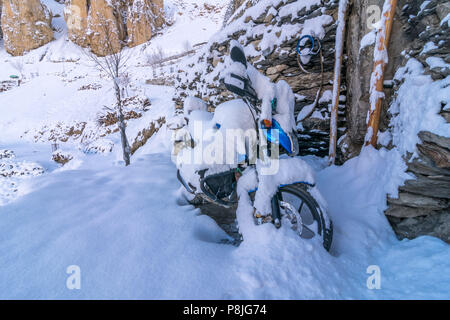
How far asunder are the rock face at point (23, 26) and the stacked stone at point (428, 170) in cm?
5290

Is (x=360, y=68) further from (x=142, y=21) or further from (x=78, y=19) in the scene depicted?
(x=78, y=19)

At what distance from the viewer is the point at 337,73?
10.2 ft

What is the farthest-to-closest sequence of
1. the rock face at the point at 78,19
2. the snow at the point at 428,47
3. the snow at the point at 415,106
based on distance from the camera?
the rock face at the point at 78,19 → the snow at the point at 428,47 → the snow at the point at 415,106

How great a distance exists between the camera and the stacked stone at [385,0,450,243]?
1.71 m

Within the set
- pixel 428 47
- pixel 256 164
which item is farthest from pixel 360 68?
pixel 256 164

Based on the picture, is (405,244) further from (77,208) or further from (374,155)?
(77,208)

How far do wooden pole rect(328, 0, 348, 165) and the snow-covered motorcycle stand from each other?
1618 millimetres

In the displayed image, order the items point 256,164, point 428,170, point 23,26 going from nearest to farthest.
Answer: point 428,170 < point 256,164 < point 23,26

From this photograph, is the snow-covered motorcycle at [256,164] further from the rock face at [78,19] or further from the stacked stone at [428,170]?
the rock face at [78,19]

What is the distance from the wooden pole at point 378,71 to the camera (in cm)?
224

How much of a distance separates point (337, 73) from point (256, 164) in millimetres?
2373

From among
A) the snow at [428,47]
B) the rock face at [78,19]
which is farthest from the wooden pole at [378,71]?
the rock face at [78,19]

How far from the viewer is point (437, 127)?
169 cm

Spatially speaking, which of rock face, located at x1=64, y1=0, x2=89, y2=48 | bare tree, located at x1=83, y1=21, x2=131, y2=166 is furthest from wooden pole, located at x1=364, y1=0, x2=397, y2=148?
rock face, located at x1=64, y1=0, x2=89, y2=48
